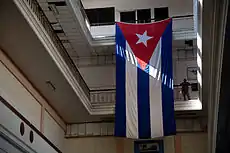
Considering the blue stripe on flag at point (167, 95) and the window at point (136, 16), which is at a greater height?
the window at point (136, 16)

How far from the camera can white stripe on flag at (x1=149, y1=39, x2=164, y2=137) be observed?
47.9 ft

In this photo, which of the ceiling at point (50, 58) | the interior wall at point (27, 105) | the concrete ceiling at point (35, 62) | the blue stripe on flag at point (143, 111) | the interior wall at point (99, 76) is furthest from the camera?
the interior wall at point (99, 76)

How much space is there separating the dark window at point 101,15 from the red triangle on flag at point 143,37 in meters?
3.10

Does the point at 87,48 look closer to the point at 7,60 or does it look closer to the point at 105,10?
the point at 105,10

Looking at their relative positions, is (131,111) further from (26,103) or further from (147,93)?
(26,103)

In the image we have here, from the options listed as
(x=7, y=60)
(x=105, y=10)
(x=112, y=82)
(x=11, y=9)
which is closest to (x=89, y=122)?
(x=112, y=82)

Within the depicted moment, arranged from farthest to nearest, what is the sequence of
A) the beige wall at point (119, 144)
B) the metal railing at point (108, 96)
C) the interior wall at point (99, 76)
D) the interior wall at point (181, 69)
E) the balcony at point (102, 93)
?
the interior wall at point (99, 76) → the interior wall at point (181, 69) → the metal railing at point (108, 96) → the beige wall at point (119, 144) → the balcony at point (102, 93)

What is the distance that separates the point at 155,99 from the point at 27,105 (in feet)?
12.6

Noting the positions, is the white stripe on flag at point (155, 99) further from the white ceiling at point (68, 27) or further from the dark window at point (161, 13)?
the dark window at point (161, 13)

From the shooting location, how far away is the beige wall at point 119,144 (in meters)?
16.7

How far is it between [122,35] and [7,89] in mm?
4415

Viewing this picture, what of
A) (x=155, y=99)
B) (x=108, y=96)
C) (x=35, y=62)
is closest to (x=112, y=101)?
(x=108, y=96)

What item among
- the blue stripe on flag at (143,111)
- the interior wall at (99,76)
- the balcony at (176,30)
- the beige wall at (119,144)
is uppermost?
the balcony at (176,30)

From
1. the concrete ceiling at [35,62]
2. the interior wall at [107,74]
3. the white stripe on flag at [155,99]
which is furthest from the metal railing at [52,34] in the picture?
the white stripe on flag at [155,99]
